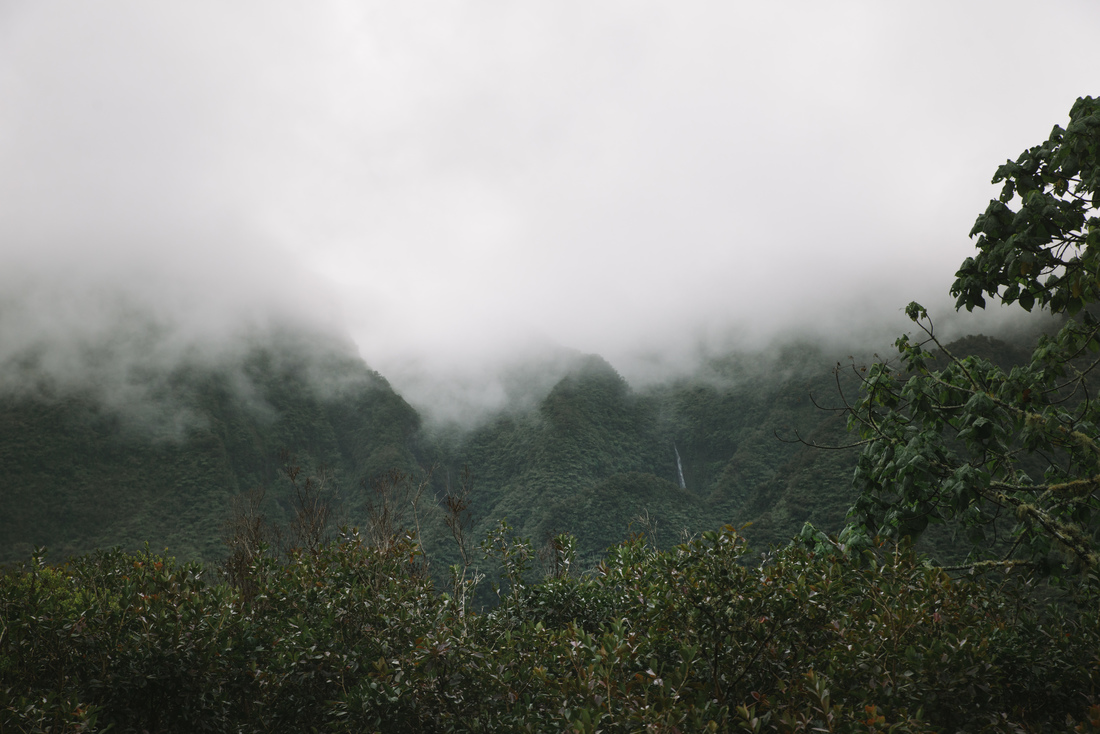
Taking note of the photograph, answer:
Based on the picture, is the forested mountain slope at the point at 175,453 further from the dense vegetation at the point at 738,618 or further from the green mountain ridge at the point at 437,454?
the dense vegetation at the point at 738,618

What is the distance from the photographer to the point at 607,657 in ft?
8.63

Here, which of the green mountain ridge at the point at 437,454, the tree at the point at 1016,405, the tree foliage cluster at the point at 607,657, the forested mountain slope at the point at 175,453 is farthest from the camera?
the green mountain ridge at the point at 437,454

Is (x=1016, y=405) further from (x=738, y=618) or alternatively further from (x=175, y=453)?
(x=175, y=453)

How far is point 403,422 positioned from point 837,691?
59972 mm

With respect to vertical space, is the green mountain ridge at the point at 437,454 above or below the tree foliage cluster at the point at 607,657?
above

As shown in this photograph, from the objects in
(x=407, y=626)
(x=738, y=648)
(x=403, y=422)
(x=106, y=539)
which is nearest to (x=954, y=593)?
(x=738, y=648)

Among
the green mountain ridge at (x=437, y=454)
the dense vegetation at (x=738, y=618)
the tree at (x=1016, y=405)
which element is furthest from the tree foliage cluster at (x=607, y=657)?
the green mountain ridge at (x=437, y=454)

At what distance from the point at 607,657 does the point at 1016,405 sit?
3.52 m

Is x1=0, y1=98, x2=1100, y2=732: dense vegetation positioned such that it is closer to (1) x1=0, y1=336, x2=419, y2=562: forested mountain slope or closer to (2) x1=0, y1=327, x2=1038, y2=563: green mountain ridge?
(2) x1=0, y1=327, x2=1038, y2=563: green mountain ridge

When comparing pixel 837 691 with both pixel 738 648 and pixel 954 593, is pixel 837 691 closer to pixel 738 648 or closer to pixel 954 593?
pixel 738 648

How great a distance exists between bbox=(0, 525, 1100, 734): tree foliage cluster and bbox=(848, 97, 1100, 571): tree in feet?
1.57

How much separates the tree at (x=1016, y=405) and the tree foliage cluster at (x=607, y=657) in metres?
0.48

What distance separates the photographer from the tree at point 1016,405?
3.40m

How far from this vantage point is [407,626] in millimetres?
3730
